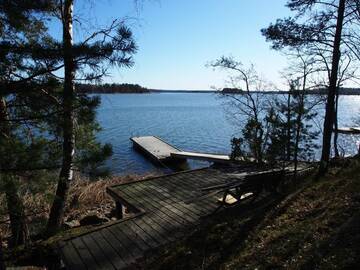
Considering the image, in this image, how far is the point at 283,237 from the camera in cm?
449

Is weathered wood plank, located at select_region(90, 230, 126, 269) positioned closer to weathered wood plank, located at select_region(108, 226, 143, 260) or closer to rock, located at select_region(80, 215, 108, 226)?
weathered wood plank, located at select_region(108, 226, 143, 260)

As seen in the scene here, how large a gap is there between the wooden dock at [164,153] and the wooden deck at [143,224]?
9.12 m

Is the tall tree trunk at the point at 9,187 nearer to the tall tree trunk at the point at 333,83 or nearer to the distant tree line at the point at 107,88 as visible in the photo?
the distant tree line at the point at 107,88

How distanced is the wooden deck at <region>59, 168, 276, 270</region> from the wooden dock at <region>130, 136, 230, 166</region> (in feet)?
29.9

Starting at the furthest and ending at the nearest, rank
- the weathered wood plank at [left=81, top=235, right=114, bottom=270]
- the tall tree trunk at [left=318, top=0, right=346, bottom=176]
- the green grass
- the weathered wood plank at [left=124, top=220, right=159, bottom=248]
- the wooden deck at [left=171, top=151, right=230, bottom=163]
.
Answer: the wooden deck at [left=171, top=151, right=230, bottom=163] < the tall tree trunk at [left=318, top=0, right=346, bottom=176] < the weathered wood plank at [left=124, top=220, right=159, bottom=248] < the weathered wood plank at [left=81, top=235, right=114, bottom=270] < the green grass

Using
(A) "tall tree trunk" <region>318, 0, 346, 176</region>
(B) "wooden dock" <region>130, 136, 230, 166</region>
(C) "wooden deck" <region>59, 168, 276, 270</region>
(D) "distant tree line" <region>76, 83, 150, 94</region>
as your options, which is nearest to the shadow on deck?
(C) "wooden deck" <region>59, 168, 276, 270</region>

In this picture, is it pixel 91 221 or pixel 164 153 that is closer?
pixel 91 221

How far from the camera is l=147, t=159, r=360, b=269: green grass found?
12.2 feet

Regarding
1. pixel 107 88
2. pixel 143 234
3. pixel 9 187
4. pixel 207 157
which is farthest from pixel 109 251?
pixel 207 157

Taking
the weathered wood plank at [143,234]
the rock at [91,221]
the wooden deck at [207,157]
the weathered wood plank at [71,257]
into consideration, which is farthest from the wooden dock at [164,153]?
the weathered wood plank at [71,257]

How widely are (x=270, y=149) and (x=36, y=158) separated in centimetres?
702

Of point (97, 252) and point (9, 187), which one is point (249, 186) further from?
point (9, 187)

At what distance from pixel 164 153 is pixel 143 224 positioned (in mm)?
16288

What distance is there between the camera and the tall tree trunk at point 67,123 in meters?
3.95
